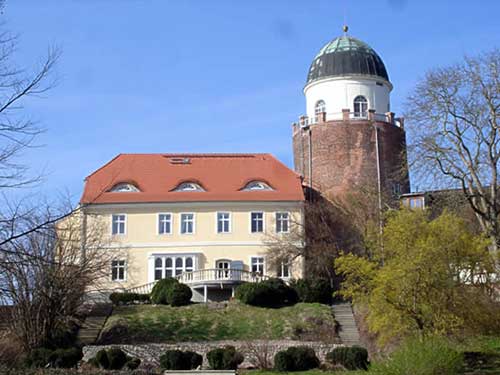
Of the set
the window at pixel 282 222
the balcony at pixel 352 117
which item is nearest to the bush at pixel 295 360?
the window at pixel 282 222

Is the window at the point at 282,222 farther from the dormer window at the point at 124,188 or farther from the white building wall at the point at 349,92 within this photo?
the dormer window at the point at 124,188

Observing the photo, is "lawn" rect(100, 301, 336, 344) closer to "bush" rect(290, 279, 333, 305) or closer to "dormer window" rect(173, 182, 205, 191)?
"bush" rect(290, 279, 333, 305)

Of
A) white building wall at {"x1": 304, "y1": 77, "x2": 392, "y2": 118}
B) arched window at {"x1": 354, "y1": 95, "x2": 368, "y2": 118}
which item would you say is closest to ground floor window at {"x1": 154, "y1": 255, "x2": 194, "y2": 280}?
white building wall at {"x1": 304, "y1": 77, "x2": 392, "y2": 118}

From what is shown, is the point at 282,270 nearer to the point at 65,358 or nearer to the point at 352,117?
the point at 352,117

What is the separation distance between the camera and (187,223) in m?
46.5

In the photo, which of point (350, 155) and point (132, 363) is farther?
point (350, 155)

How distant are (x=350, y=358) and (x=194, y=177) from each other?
71.5ft

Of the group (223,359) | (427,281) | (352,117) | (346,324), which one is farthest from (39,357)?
(352,117)

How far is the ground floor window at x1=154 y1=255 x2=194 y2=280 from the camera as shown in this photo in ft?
149

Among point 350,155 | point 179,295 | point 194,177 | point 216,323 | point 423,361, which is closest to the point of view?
point 423,361

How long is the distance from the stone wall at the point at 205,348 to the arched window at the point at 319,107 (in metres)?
20.1

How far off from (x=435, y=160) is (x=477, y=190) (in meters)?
2.20

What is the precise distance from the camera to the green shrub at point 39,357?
94.6ft

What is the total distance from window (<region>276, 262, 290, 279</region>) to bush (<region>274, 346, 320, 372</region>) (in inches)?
622
